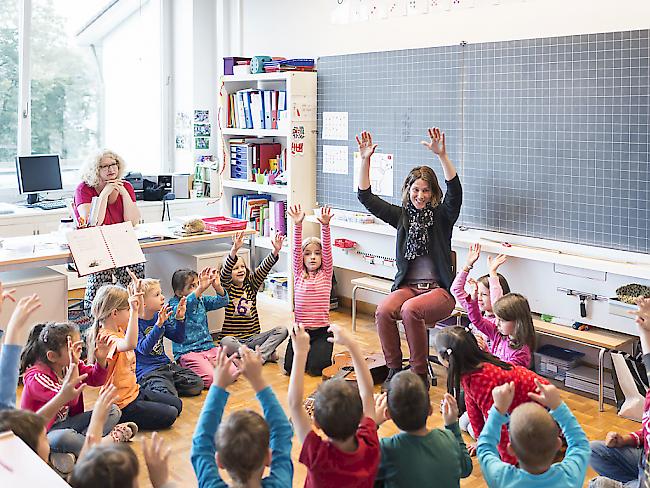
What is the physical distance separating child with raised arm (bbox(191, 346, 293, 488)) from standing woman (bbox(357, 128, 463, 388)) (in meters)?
2.27

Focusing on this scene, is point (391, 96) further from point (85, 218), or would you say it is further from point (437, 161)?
point (85, 218)

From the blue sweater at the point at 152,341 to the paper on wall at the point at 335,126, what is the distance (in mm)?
2083

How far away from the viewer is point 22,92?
700 centimetres

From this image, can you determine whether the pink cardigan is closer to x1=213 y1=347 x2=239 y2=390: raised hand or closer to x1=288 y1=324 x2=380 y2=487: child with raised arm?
x1=288 y1=324 x2=380 y2=487: child with raised arm

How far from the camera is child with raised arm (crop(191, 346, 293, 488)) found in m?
1.97

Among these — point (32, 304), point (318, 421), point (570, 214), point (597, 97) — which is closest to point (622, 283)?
point (570, 214)

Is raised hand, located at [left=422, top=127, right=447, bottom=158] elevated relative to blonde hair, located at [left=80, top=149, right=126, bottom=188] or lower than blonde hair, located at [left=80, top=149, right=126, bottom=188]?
elevated

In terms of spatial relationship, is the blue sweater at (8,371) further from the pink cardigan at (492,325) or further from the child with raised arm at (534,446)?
the pink cardigan at (492,325)

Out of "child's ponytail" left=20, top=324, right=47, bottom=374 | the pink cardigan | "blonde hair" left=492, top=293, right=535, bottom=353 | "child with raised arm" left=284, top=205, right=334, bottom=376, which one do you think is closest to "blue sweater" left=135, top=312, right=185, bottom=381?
"child with raised arm" left=284, top=205, right=334, bottom=376

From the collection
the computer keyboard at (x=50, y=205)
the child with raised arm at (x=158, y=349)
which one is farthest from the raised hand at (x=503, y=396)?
the computer keyboard at (x=50, y=205)

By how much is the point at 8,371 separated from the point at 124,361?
125 cm

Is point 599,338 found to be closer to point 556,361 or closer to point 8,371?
point 556,361

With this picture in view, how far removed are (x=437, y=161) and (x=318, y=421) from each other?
3234 millimetres

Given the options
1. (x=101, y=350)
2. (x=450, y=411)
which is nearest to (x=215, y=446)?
(x=450, y=411)
